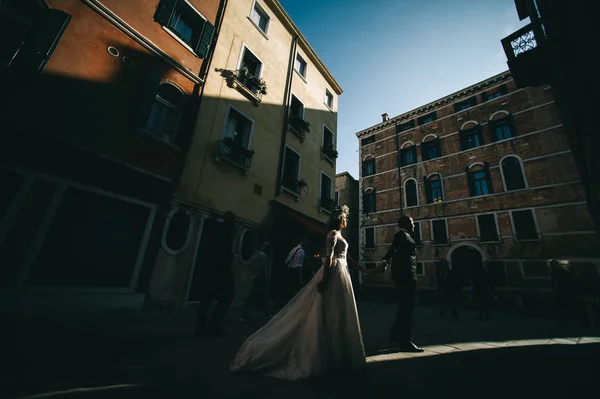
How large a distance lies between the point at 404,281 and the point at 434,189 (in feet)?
56.3

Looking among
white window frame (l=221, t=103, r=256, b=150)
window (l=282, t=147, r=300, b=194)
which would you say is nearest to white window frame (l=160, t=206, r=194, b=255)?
white window frame (l=221, t=103, r=256, b=150)

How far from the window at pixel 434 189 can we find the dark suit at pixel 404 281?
16.3 m

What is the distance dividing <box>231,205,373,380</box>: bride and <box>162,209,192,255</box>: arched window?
4.77 m

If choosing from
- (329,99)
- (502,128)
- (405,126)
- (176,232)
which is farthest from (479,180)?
(176,232)

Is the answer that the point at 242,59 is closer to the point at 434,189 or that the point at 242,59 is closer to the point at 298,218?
the point at 298,218

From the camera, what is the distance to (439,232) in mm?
16891

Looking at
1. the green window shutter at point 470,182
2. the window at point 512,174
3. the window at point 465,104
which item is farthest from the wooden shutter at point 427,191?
the window at point 465,104

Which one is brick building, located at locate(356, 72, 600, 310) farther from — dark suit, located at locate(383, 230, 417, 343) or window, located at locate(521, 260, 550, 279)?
dark suit, located at locate(383, 230, 417, 343)

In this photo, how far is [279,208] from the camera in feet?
31.5

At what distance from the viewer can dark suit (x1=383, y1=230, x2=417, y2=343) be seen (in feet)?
11.3

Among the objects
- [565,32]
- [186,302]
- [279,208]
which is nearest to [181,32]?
[279,208]

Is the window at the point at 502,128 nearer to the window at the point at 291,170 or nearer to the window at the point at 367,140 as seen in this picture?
the window at the point at 367,140

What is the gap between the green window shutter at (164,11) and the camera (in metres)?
7.11

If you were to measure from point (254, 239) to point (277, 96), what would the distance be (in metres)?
6.61
